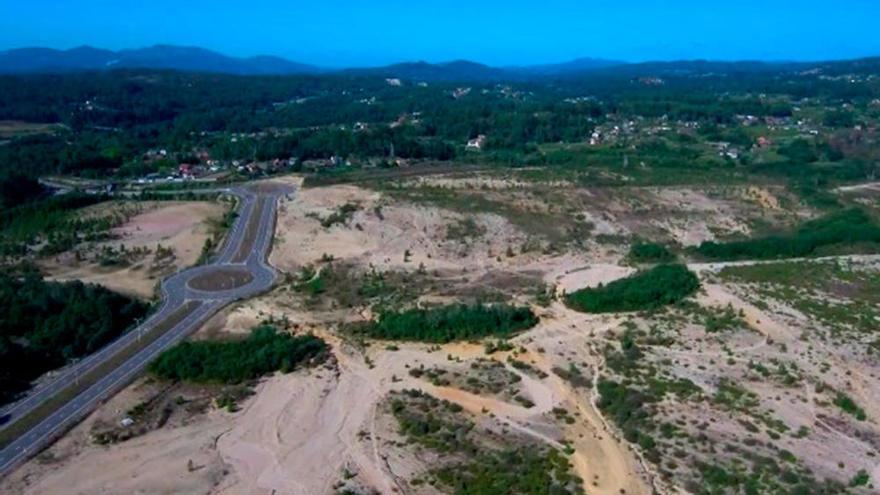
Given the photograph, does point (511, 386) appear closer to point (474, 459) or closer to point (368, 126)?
point (474, 459)

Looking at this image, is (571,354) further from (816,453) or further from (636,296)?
(816,453)

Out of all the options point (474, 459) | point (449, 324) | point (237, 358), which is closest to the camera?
point (474, 459)

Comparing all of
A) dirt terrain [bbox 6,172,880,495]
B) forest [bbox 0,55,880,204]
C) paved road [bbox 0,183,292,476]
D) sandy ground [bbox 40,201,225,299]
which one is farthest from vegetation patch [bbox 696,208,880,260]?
sandy ground [bbox 40,201,225,299]

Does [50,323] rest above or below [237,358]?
above

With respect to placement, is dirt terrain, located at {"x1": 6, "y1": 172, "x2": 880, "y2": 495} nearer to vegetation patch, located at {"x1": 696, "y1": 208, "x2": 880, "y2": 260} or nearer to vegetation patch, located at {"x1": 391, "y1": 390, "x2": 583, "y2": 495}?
vegetation patch, located at {"x1": 391, "y1": 390, "x2": 583, "y2": 495}

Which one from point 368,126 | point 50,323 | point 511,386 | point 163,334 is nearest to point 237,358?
point 163,334

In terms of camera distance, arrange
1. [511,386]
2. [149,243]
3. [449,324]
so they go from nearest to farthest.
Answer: [511,386] → [449,324] → [149,243]

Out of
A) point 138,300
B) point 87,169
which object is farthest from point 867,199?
point 87,169

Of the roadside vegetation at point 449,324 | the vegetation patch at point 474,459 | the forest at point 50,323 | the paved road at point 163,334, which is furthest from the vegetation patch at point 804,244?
the forest at point 50,323
